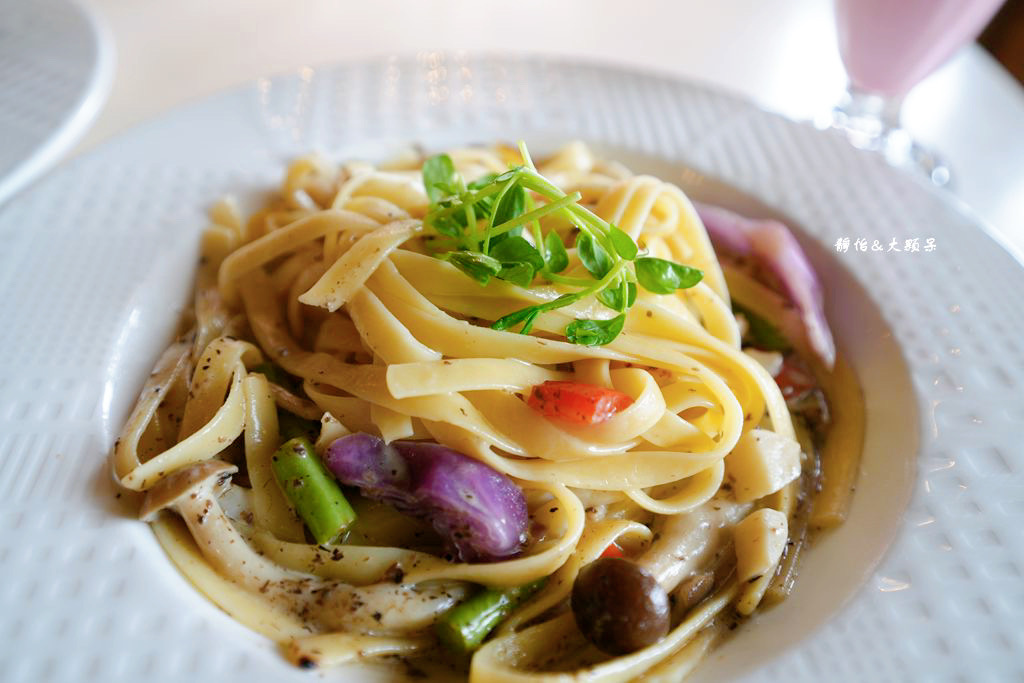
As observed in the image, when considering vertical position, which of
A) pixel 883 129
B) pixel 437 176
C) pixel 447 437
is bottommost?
pixel 447 437

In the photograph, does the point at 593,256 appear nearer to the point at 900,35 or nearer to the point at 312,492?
the point at 312,492

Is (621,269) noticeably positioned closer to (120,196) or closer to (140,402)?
(140,402)

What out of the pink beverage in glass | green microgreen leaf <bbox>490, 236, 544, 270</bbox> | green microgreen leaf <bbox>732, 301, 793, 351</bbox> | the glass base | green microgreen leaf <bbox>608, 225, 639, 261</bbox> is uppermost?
the pink beverage in glass

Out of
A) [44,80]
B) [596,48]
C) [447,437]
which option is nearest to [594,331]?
[447,437]

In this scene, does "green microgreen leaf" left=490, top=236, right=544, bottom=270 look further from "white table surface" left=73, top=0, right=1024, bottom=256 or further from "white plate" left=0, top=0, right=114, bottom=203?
"white table surface" left=73, top=0, right=1024, bottom=256

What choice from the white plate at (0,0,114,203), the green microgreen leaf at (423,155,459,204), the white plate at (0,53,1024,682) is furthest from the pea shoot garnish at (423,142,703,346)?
the white plate at (0,0,114,203)

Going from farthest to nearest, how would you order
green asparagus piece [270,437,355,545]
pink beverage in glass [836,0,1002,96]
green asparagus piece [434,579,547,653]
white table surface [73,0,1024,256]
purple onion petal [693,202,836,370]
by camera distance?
1. white table surface [73,0,1024,256]
2. pink beverage in glass [836,0,1002,96]
3. purple onion petal [693,202,836,370]
4. green asparagus piece [270,437,355,545]
5. green asparagus piece [434,579,547,653]

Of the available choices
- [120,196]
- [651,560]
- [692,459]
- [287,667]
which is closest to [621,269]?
[692,459]
